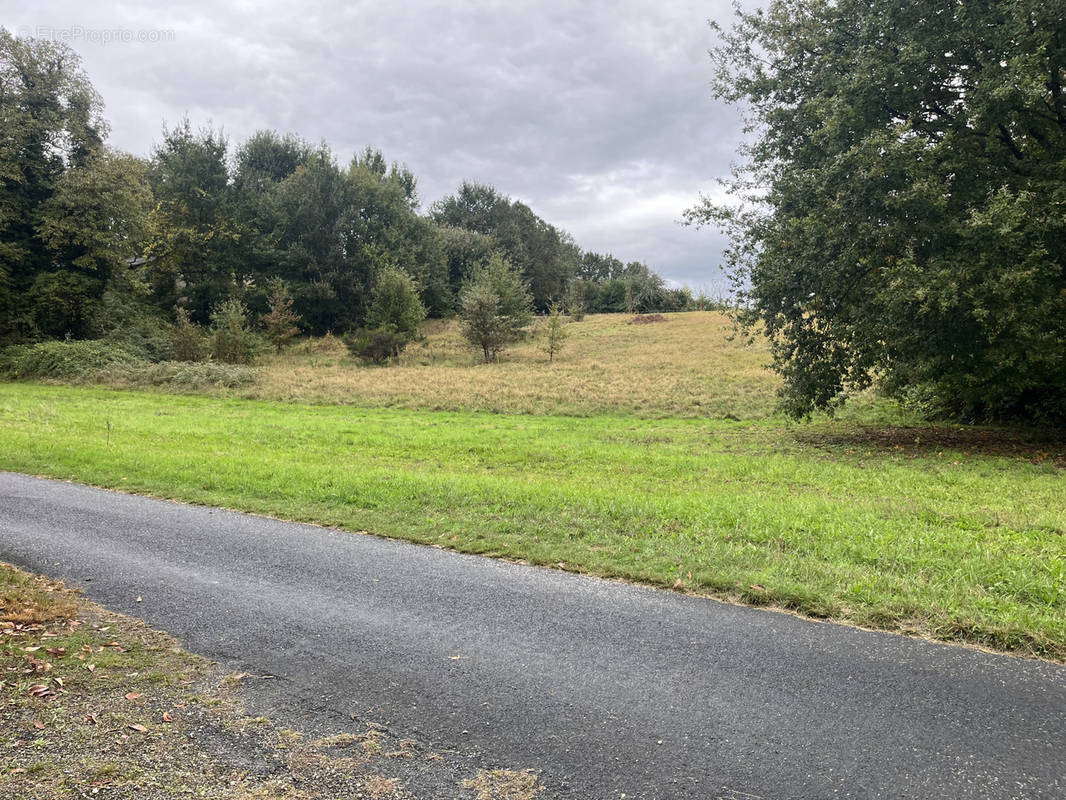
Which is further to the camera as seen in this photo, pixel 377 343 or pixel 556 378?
pixel 377 343

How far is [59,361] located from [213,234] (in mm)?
24316

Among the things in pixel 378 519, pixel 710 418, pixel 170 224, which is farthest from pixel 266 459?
pixel 170 224

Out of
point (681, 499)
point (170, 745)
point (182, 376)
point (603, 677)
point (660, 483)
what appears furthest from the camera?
point (182, 376)

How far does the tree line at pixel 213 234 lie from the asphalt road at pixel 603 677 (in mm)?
37119

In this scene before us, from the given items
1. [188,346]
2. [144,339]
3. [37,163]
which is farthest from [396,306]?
[37,163]

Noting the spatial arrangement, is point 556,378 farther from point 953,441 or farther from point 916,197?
point 916,197

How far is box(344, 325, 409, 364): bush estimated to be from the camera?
4331 cm

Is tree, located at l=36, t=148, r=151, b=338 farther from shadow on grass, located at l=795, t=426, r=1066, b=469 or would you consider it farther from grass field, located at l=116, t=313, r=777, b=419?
shadow on grass, located at l=795, t=426, r=1066, b=469

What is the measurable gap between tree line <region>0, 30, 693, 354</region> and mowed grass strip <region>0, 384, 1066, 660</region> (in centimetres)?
→ 2243

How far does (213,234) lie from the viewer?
5366 cm

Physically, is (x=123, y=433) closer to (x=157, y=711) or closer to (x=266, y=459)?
(x=266, y=459)

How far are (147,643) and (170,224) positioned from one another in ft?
187

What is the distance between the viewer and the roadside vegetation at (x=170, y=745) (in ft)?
10.5

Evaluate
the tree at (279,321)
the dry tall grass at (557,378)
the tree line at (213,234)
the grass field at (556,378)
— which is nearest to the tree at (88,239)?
the tree line at (213,234)
